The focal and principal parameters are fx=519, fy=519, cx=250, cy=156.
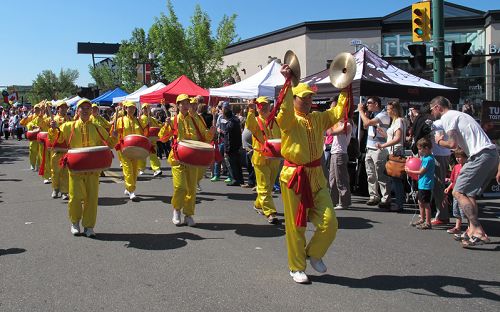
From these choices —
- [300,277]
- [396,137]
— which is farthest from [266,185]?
[300,277]

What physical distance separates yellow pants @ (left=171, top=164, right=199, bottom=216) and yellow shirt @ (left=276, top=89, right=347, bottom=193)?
2.80 meters

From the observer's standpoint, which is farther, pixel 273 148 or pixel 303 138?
pixel 273 148

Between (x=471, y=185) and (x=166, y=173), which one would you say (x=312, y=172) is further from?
(x=166, y=173)

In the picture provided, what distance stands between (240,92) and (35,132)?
5264mm

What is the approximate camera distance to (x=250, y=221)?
7.95 meters

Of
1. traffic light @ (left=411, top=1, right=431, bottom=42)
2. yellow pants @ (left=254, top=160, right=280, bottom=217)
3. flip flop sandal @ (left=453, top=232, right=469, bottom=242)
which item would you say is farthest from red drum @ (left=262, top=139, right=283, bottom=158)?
traffic light @ (left=411, top=1, right=431, bottom=42)

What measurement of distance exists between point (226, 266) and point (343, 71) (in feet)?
7.73

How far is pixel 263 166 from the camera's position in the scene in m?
8.19

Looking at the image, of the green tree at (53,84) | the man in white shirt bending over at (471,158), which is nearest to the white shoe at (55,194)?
the man in white shirt bending over at (471,158)

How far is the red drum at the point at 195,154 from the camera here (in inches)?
287

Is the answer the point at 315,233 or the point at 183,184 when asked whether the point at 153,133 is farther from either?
the point at 315,233

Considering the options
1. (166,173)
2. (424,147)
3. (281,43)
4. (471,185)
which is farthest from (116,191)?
(281,43)

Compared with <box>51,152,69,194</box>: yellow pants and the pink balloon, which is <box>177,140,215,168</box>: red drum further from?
<box>51,152,69,194</box>: yellow pants

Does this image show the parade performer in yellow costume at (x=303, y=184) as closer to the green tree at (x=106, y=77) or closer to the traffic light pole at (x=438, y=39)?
the traffic light pole at (x=438, y=39)
